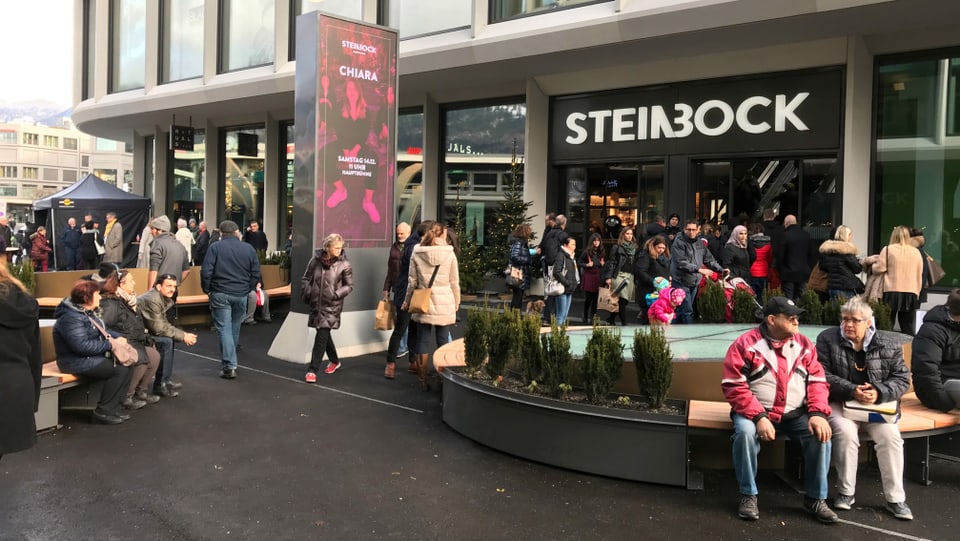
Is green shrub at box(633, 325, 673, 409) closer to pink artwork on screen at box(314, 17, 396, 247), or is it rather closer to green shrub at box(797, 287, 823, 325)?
green shrub at box(797, 287, 823, 325)

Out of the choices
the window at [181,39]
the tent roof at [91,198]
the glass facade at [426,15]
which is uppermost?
the window at [181,39]

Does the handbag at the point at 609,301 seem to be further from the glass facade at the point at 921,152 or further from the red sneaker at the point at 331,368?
the glass facade at the point at 921,152

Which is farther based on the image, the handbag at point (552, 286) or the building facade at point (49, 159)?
the building facade at point (49, 159)

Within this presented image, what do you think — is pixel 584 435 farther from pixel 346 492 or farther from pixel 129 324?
pixel 129 324

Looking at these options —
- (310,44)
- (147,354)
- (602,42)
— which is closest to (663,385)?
(147,354)

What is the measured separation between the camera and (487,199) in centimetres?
1936

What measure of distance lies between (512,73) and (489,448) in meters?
12.2

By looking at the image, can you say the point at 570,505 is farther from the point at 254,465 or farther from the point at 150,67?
the point at 150,67

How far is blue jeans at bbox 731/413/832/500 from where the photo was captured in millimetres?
4953

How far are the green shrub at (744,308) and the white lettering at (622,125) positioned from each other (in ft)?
23.4

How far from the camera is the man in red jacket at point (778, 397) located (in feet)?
16.3

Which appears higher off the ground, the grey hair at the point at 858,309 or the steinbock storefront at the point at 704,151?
the steinbock storefront at the point at 704,151

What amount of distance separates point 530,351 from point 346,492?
1880mm

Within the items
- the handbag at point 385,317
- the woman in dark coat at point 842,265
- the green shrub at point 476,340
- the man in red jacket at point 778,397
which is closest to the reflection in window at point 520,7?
the woman in dark coat at point 842,265
